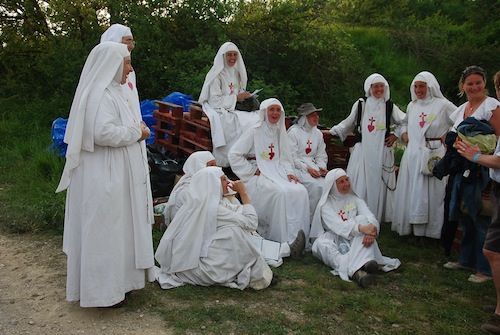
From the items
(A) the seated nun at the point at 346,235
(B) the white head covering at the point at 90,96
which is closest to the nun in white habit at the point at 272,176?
(A) the seated nun at the point at 346,235

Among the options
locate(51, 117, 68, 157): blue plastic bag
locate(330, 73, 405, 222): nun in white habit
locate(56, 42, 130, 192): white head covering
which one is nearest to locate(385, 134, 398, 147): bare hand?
locate(330, 73, 405, 222): nun in white habit

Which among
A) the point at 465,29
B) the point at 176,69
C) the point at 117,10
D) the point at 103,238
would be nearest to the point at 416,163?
the point at 103,238

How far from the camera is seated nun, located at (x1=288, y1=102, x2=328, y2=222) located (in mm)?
7098

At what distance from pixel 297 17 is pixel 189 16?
2.28 m

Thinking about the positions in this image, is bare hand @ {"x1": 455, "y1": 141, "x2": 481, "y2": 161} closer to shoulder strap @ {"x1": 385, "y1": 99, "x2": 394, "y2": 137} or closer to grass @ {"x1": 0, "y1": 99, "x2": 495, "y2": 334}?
grass @ {"x1": 0, "y1": 99, "x2": 495, "y2": 334}

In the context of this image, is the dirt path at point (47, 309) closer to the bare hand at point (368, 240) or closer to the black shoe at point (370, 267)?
the black shoe at point (370, 267)

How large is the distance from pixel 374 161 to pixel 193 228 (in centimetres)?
296

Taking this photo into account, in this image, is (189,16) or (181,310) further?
(189,16)

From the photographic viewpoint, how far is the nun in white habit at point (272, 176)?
6555 millimetres

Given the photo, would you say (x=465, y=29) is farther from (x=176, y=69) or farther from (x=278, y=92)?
(x=176, y=69)

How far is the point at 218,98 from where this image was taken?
7.91 m

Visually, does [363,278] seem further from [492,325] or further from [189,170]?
[189,170]

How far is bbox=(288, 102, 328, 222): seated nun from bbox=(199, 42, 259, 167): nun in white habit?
65 cm

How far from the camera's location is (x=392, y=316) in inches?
187
